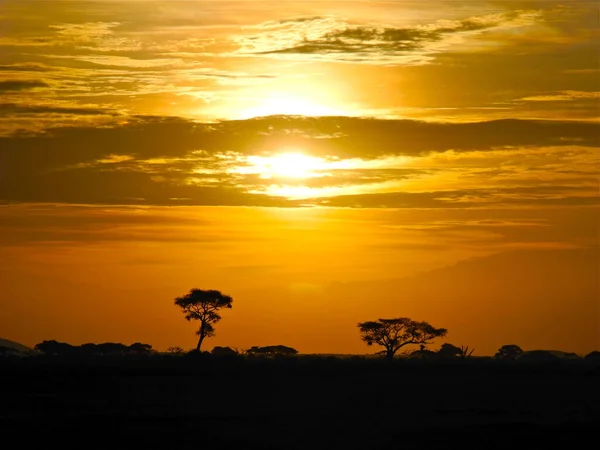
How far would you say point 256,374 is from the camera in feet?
291

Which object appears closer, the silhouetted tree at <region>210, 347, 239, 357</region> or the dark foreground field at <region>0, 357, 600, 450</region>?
the dark foreground field at <region>0, 357, 600, 450</region>

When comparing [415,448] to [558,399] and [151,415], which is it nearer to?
[151,415]

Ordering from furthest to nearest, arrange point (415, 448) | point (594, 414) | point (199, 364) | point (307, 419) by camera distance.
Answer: point (199, 364) < point (594, 414) < point (307, 419) < point (415, 448)

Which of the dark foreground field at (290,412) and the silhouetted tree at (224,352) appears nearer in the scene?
the dark foreground field at (290,412)

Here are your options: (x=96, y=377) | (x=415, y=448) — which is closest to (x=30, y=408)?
(x=415, y=448)

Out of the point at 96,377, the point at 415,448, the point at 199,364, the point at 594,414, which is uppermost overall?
the point at 199,364

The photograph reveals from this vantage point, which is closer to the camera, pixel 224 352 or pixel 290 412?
pixel 290 412

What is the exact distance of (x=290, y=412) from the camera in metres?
54.5

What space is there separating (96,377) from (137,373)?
29.5ft

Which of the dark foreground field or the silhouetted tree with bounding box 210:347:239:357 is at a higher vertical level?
the silhouetted tree with bounding box 210:347:239:357

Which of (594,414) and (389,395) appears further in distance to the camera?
(389,395)

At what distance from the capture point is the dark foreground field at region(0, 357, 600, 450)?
1740 inches

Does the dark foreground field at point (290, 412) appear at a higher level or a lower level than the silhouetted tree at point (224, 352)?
lower

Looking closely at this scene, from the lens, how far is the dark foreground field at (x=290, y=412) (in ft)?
145
